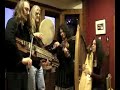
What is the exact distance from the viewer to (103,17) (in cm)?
337

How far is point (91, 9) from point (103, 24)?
35cm

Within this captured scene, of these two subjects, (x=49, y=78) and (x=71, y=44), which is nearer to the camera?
(x=71, y=44)

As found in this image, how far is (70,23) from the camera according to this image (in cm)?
344

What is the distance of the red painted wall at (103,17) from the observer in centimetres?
317

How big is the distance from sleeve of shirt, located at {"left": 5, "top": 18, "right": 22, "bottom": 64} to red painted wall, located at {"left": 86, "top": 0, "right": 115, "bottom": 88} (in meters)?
1.83

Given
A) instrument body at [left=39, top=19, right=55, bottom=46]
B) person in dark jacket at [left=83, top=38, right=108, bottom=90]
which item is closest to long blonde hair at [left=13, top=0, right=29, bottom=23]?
instrument body at [left=39, top=19, right=55, bottom=46]

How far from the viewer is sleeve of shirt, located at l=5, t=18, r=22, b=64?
56.8 inches

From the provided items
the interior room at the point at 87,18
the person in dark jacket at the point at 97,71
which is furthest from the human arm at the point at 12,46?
the interior room at the point at 87,18

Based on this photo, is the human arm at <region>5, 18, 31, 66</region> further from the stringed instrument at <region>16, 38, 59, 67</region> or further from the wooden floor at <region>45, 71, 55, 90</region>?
the wooden floor at <region>45, 71, 55, 90</region>

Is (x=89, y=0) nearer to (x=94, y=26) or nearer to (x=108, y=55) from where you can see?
(x=94, y=26)

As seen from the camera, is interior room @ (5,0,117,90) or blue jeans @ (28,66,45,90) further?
interior room @ (5,0,117,90)

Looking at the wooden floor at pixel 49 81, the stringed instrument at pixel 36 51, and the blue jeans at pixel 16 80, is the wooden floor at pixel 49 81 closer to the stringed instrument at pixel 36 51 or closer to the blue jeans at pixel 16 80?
the stringed instrument at pixel 36 51
